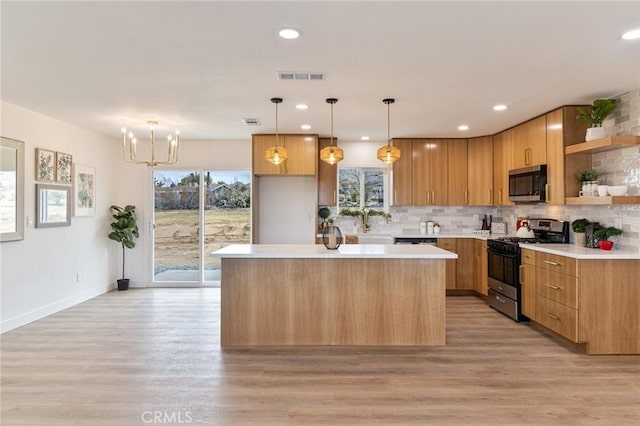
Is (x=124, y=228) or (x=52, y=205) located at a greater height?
(x=52, y=205)

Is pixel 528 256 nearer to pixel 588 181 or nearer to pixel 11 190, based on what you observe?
pixel 588 181

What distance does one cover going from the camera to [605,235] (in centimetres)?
399

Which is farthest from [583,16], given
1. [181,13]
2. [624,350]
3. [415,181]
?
[415,181]

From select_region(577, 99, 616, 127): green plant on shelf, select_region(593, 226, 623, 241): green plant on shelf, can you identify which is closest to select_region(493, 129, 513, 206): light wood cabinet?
select_region(577, 99, 616, 127): green plant on shelf

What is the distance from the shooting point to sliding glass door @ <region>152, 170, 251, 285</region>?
22.2 feet

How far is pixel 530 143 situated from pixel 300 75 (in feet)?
10.8

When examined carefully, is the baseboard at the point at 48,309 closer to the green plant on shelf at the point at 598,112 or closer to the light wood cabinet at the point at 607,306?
the light wood cabinet at the point at 607,306

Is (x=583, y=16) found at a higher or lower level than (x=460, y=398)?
higher

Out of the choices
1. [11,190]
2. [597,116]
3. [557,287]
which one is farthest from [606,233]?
[11,190]

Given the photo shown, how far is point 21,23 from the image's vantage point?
2.50m

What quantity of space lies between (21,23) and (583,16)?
348 cm

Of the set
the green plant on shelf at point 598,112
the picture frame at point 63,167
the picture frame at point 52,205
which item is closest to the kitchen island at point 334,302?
the green plant on shelf at point 598,112

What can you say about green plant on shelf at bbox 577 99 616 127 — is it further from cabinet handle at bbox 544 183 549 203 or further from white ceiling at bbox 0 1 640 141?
cabinet handle at bbox 544 183 549 203

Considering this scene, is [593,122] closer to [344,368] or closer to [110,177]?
[344,368]
